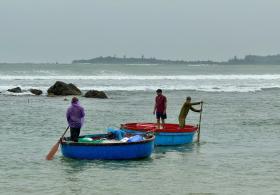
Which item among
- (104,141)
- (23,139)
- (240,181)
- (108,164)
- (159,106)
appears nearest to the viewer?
(240,181)

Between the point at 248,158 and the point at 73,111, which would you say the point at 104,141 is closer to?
the point at 73,111

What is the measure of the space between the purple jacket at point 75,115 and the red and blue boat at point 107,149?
530 mm

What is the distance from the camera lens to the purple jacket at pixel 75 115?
17.4 meters

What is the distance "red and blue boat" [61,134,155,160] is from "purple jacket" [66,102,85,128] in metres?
0.53

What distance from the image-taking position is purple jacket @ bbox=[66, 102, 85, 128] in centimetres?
1739

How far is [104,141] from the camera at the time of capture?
17.7 meters

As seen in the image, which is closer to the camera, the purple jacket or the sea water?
the sea water

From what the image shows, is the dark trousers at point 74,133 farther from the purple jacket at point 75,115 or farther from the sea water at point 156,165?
the sea water at point 156,165

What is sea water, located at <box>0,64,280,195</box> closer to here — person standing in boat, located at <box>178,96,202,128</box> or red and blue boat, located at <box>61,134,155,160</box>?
red and blue boat, located at <box>61,134,155,160</box>

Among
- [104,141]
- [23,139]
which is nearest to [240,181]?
[104,141]

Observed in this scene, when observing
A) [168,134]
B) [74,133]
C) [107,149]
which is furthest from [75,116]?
[168,134]

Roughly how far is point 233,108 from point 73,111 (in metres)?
22.9

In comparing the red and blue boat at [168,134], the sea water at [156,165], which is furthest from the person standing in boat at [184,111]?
the sea water at [156,165]

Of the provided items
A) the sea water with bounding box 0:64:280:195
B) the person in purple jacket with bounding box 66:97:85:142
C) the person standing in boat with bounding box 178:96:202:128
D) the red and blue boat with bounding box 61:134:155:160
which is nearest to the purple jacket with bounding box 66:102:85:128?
the person in purple jacket with bounding box 66:97:85:142
